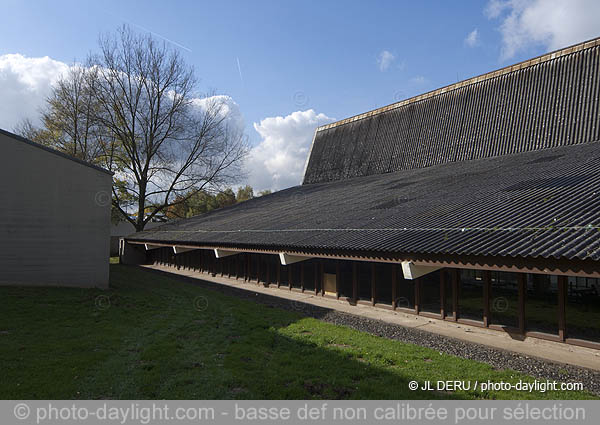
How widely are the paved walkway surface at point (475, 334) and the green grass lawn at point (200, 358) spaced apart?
63.1 inches

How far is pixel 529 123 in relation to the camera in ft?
65.1

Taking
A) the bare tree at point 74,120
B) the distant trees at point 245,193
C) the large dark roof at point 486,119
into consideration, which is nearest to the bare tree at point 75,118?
the bare tree at point 74,120

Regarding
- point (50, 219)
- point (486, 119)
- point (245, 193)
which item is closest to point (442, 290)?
point (50, 219)

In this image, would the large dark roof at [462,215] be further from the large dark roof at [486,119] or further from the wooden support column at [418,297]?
the wooden support column at [418,297]

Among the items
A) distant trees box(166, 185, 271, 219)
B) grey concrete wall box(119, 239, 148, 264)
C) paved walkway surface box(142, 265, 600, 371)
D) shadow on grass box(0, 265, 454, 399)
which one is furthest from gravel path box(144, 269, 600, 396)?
distant trees box(166, 185, 271, 219)

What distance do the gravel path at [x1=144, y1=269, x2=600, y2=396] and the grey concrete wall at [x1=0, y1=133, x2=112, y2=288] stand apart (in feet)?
23.6

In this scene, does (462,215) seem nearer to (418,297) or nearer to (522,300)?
(418,297)

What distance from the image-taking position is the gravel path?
6.54 m

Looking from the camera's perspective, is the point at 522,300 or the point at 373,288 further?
the point at 373,288

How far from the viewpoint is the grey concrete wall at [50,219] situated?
1375 cm

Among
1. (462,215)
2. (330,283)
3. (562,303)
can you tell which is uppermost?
(462,215)

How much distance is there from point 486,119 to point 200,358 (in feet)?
67.4

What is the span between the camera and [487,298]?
32.3 feet
